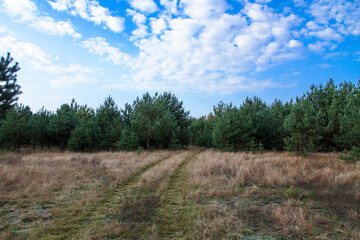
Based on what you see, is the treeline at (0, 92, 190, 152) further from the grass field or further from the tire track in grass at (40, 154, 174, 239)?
the tire track in grass at (40, 154, 174, 239)

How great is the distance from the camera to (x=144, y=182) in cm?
772

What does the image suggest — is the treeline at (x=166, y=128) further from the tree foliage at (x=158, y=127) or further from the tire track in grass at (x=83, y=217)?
the tire track in grass at (x=83, y=217)

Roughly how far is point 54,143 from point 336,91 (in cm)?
4081

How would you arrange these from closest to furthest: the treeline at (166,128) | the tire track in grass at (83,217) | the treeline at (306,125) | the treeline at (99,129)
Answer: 1. the tire track in grass at (83,217)
2. the treeline at (306,125)
3. the treeline at (166,128)
4. the treeline at (99,129)

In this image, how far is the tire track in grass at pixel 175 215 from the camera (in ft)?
12.5

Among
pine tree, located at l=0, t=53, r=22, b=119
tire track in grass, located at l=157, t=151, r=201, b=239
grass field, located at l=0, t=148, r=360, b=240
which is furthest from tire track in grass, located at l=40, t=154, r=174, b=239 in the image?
pine tree, located at l=0, t=53, r=22, b=119

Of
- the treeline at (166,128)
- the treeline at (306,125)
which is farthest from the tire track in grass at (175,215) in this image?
the treeline at (166,128)

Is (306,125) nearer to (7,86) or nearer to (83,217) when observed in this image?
(83,217)

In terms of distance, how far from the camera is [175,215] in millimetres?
4625

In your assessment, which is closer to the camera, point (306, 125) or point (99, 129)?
point (306, 125)

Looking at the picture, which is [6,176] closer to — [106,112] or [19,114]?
[19,114]

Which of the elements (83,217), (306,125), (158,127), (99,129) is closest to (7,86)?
(99,129)

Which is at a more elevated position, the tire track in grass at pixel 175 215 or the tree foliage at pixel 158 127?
the tree foliage at pixel 158 127

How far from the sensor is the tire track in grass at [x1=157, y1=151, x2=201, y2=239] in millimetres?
3817
